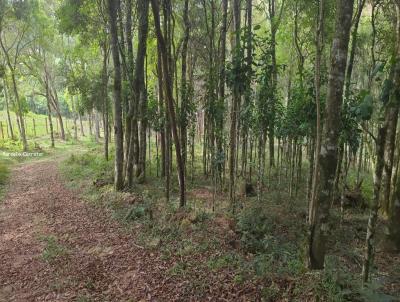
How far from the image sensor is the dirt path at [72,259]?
608 cm

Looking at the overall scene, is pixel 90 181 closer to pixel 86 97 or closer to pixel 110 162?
pixel 110 162

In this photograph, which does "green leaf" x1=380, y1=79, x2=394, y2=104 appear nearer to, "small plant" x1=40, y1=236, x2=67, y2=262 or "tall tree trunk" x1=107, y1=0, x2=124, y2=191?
"small plant" x1=40, y1=236, x2=67, y2=262

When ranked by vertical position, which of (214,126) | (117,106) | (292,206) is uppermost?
(117,106)

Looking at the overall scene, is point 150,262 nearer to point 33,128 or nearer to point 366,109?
point 366,109

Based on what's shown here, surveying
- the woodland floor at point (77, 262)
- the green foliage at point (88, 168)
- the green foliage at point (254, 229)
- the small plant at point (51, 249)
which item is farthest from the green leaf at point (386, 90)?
the green foliage at point (88, 168)

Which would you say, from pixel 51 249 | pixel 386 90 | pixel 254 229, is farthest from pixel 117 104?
pixel 386 90

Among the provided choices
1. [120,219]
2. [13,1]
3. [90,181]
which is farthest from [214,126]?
[13,1]

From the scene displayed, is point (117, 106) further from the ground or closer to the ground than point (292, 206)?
further from the ground

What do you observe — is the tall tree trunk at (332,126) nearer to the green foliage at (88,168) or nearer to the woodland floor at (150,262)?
the woodland floor at (150,262)

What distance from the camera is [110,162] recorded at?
17.7m

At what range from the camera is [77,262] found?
Answer: 7203mm

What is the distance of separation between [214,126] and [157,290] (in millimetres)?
7168

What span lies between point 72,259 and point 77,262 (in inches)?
8.7

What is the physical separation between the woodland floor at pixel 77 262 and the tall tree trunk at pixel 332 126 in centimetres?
152
